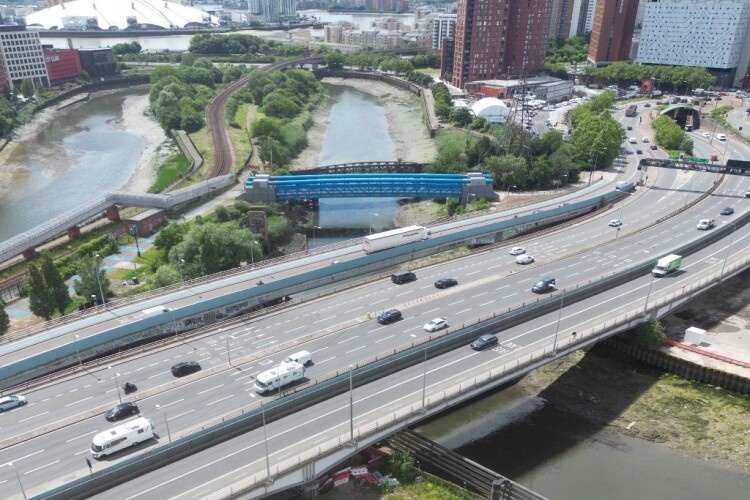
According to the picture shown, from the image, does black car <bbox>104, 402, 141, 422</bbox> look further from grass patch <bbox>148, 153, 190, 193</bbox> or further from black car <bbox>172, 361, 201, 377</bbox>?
grass patch <bbox>148, 153, 190, 193</bbox>

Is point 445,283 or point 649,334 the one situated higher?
point 445,283

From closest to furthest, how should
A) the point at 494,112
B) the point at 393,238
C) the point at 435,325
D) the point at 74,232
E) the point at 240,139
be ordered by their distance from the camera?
the point at 435,325 < the point at 393,238 < the point at 74,232 < the point at 240,139 < the point at 494,112

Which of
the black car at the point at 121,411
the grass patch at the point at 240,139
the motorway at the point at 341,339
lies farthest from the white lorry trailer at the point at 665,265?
the grass patch at the point at 240,139

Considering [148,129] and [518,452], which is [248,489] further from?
[148,129]

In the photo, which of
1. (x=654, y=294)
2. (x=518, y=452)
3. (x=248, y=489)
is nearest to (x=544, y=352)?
(x=518, y=452)

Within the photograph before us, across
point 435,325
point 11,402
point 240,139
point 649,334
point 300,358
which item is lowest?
point 649,334

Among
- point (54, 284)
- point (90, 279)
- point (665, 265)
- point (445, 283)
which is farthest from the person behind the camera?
point (665, 265)

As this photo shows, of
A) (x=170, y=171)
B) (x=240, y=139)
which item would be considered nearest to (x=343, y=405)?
(x=170, y=171)

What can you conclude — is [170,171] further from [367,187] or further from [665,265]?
[665,265]

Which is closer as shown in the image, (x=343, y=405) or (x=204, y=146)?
(x=343, y=405)
